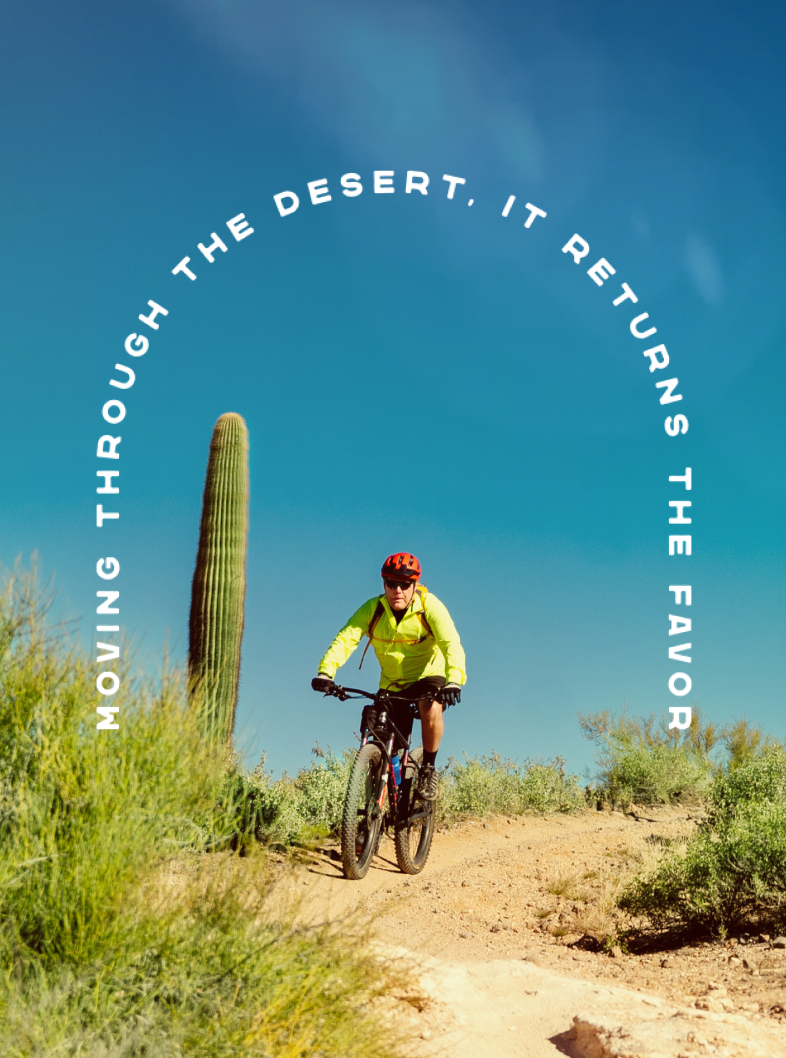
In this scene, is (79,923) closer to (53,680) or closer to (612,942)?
(53,680)

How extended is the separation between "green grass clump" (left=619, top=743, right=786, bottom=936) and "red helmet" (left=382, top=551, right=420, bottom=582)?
2.75 m

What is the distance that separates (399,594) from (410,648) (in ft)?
1.95

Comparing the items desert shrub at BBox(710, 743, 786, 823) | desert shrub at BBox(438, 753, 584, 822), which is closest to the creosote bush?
desert shrub at BBox(438, 753, 584, 822)

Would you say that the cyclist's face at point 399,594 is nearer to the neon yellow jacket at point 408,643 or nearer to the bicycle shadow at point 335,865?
the neon yellow jacket at point 408,643

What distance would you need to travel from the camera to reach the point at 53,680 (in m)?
4.06

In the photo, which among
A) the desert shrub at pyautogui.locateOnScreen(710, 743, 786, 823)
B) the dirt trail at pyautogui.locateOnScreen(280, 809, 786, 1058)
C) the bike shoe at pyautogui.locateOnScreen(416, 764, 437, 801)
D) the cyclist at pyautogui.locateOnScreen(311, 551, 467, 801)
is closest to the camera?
the dirt trail at pyautogui.locateOnScreen(280, 809, 786, 1058)

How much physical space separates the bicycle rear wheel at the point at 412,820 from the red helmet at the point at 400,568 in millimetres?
1724

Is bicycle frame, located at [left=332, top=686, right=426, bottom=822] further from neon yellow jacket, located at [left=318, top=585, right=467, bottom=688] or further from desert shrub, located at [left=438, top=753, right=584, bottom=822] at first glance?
desert shrub, located at [left=438, top=753, right=584, bottom=822]

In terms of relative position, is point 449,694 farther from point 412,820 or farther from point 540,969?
point 540,969

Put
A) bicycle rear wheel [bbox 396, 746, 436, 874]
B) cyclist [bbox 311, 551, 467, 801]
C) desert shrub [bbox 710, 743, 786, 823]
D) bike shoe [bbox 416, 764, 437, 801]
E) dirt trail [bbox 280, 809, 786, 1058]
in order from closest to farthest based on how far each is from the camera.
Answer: dirt trail [bbox 280, 809, 786, 1058]
desert shrub [bbox 710, 743, 786, 823]
cyclist [bbox 311, 551, 467, 801]
bicycle rear wheel [bbox 396, 746, 436, 874]
bike shoe [bbox 416, 764, 437, 801]

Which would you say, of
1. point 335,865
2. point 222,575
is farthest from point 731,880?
point 222,575

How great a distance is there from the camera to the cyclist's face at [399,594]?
682 cm

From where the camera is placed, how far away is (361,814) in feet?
22.3

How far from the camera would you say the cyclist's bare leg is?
23.3ft
